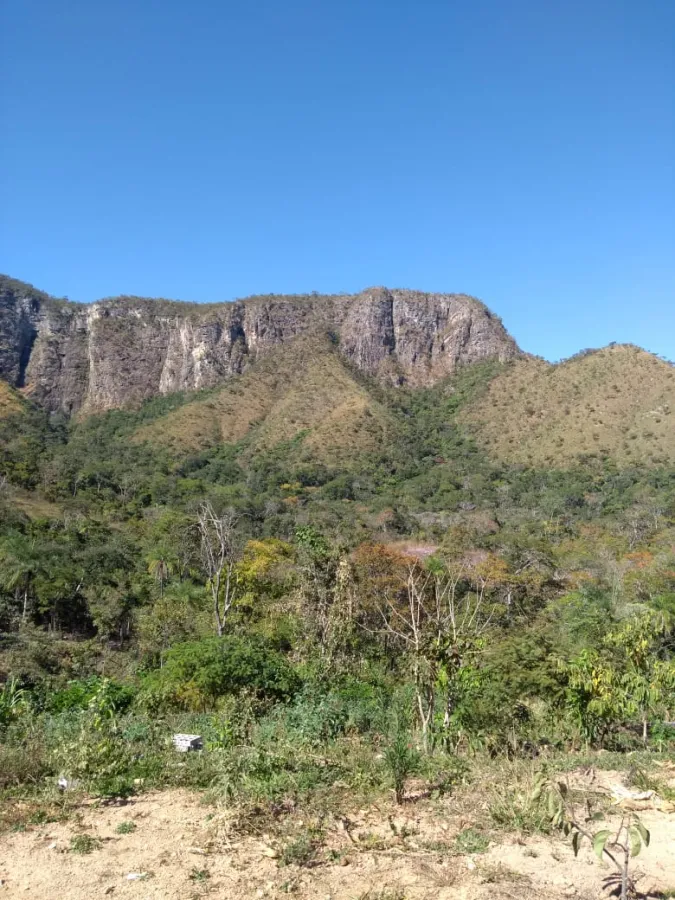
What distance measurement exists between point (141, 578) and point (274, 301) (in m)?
81.3

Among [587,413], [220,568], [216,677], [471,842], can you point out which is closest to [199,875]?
[471,842]

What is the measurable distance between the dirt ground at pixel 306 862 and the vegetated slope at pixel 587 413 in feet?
185

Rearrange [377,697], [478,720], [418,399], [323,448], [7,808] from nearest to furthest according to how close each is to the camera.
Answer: [7,808] → [478,720] → [377,697] → [323,448] → [418,399]

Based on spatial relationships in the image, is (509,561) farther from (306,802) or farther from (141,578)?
(306,802)

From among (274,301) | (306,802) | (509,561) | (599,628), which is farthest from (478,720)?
(274,301)

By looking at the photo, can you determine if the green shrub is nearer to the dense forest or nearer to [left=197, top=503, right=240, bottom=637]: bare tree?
Answer: the dense forest

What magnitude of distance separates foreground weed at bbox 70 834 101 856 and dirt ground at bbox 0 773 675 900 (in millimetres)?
28

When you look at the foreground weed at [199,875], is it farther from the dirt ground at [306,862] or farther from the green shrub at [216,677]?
the green shrub at [216,677]

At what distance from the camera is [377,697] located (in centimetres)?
954

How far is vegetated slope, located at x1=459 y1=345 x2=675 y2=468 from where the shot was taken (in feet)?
189

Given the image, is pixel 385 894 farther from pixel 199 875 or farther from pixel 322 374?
pixel 322 374

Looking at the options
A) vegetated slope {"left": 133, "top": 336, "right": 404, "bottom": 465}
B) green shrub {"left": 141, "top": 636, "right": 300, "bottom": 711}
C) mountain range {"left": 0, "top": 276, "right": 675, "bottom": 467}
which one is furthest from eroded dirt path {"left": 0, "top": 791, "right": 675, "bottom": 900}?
vegetated slope {"left": 133, "top": 336, "right": 404, "bottom": 465}

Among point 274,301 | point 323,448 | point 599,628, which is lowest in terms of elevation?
point 599,628

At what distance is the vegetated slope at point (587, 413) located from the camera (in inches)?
2271
